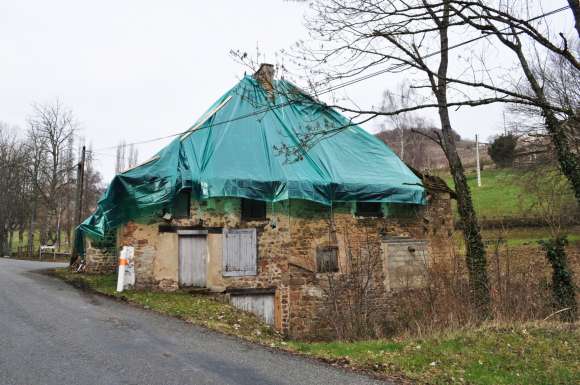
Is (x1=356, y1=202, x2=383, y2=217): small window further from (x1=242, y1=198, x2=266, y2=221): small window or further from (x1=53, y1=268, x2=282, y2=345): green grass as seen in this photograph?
(x1=53, y1=268, x2=282, y2=345): green grass

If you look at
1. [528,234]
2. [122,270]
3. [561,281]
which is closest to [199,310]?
[122,270]

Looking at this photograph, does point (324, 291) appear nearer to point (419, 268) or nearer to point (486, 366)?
point (419, 268)

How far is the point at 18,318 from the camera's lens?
821 cm

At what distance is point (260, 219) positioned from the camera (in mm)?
12672

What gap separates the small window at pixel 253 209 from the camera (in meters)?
12.7

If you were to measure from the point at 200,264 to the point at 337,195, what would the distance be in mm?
4182

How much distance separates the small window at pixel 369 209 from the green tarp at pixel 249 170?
0.49m

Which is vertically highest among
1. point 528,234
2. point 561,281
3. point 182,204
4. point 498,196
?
point 498,196

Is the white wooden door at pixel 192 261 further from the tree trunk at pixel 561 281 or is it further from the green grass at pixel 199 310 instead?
the tree trunk at pixel 561 281

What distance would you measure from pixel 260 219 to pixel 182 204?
2.13 metres

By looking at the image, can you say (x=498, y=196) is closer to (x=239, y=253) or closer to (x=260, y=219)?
(x=260, y=219)

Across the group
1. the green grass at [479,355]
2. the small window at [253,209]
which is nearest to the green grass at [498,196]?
the small window at [253,209]

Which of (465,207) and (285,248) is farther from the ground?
(465,207)

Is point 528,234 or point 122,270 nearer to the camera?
point 122,270
